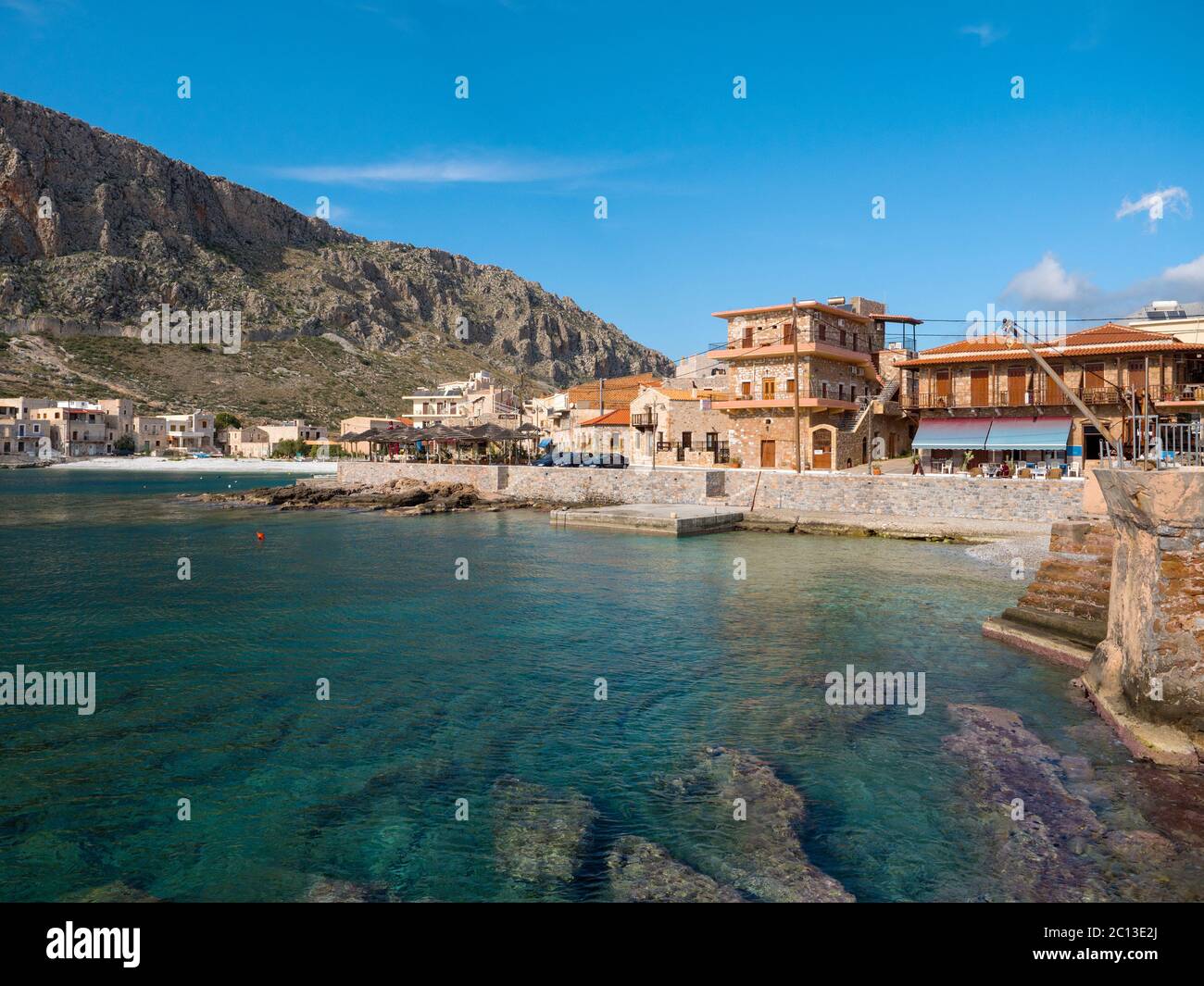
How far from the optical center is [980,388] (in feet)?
139

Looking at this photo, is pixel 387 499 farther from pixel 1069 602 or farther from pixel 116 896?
pixel 116 896

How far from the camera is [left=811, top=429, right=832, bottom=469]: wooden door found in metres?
46.8

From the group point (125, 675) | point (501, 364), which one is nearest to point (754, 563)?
point (125, 675)

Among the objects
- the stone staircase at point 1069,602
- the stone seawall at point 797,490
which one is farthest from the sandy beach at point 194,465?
the stone staircase at point 1069,602

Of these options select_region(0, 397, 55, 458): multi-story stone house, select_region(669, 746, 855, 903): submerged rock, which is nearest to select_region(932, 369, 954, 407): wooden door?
select_region(669, 746, 855, 903): submerged rock

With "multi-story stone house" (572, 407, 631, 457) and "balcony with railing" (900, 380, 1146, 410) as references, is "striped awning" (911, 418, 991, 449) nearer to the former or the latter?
"balcony with railing" (900, 380, 1146, 410)

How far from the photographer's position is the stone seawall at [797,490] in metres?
32.2

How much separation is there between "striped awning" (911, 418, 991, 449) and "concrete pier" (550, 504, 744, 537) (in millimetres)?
11932

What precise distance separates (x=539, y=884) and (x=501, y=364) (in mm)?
177368

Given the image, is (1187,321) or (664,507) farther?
(1187,321)

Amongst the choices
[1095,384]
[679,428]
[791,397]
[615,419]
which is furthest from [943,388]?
[615,419]
